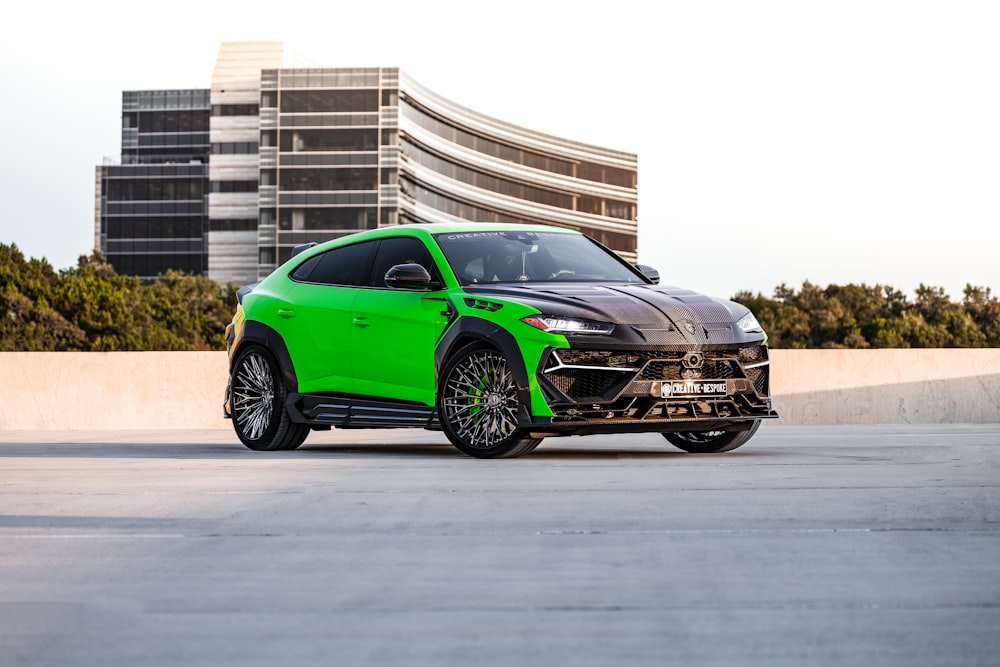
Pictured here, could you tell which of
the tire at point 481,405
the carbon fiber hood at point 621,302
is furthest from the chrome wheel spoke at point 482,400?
the carbon fiber hood at point 621,302

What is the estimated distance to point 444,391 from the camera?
10992mm

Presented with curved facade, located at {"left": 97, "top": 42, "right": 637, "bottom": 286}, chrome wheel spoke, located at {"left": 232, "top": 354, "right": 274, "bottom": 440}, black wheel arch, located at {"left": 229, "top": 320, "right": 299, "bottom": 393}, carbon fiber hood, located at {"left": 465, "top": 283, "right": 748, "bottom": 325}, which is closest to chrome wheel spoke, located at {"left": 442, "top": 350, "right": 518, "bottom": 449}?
carbon fiber hood, located at {"left": 465, "top": 283, "right": 748, "bottom": 325}

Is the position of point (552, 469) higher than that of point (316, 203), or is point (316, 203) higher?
point (316, 203)

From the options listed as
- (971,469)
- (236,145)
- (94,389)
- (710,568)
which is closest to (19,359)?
(94,389)

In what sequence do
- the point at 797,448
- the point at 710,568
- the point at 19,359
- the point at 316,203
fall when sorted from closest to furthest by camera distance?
the point at 710,568
the point at 797,448
the point at 19,359
the point at 316,203

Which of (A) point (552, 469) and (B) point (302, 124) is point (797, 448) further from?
(B) point (302, 124)

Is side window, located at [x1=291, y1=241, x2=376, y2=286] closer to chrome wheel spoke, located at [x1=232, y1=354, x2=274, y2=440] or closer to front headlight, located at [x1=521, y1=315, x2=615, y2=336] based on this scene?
chrome wheel spoke, located at [x1=232, y1=354, x2=274, y2=440]

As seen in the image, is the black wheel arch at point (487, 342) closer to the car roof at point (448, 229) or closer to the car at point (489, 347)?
the car at point (489, 347)

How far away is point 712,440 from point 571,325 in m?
2.15

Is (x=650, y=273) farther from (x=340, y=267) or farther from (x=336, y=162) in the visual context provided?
(x=336, y=162)

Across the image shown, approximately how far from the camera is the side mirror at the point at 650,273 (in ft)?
40.1

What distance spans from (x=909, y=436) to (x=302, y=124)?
106323 mm

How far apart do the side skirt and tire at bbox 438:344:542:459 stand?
0.73ft

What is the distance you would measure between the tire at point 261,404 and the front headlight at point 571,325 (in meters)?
2.96
